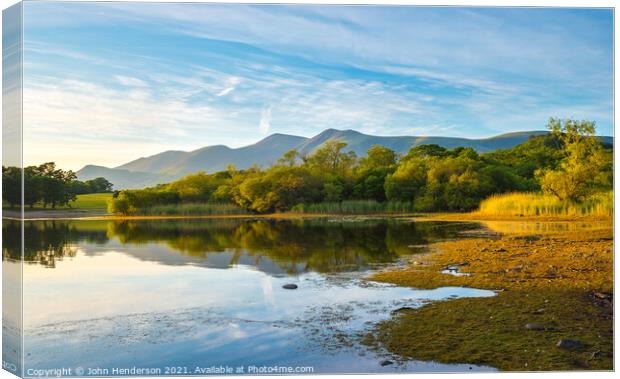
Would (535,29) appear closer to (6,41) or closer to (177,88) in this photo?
(177,88)

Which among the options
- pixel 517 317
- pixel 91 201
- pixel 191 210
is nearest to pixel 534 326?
pixel 517 317

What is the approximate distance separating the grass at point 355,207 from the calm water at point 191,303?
5.17 ft

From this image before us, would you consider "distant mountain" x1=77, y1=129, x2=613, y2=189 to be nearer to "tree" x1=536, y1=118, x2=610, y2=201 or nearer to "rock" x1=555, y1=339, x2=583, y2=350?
"tree" x1=536, y1=118, x2=610, y2=201

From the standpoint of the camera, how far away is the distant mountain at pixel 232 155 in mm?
8086

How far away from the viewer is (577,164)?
972cm

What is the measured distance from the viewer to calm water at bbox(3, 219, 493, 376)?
5.93 metres

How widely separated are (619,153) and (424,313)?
3119mm

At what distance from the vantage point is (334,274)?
9.27 metres

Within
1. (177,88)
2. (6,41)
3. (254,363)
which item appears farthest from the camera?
(177,88)

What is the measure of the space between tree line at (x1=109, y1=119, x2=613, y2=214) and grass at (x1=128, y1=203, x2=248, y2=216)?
0.11 meters

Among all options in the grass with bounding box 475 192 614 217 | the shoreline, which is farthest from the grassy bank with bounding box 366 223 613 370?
the shoreline

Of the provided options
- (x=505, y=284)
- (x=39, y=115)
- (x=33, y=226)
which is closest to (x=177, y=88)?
(x=39, y=115)

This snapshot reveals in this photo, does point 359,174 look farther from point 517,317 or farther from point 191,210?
point 517,317

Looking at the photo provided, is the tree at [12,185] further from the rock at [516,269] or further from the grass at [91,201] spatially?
the rock at [516,269]
